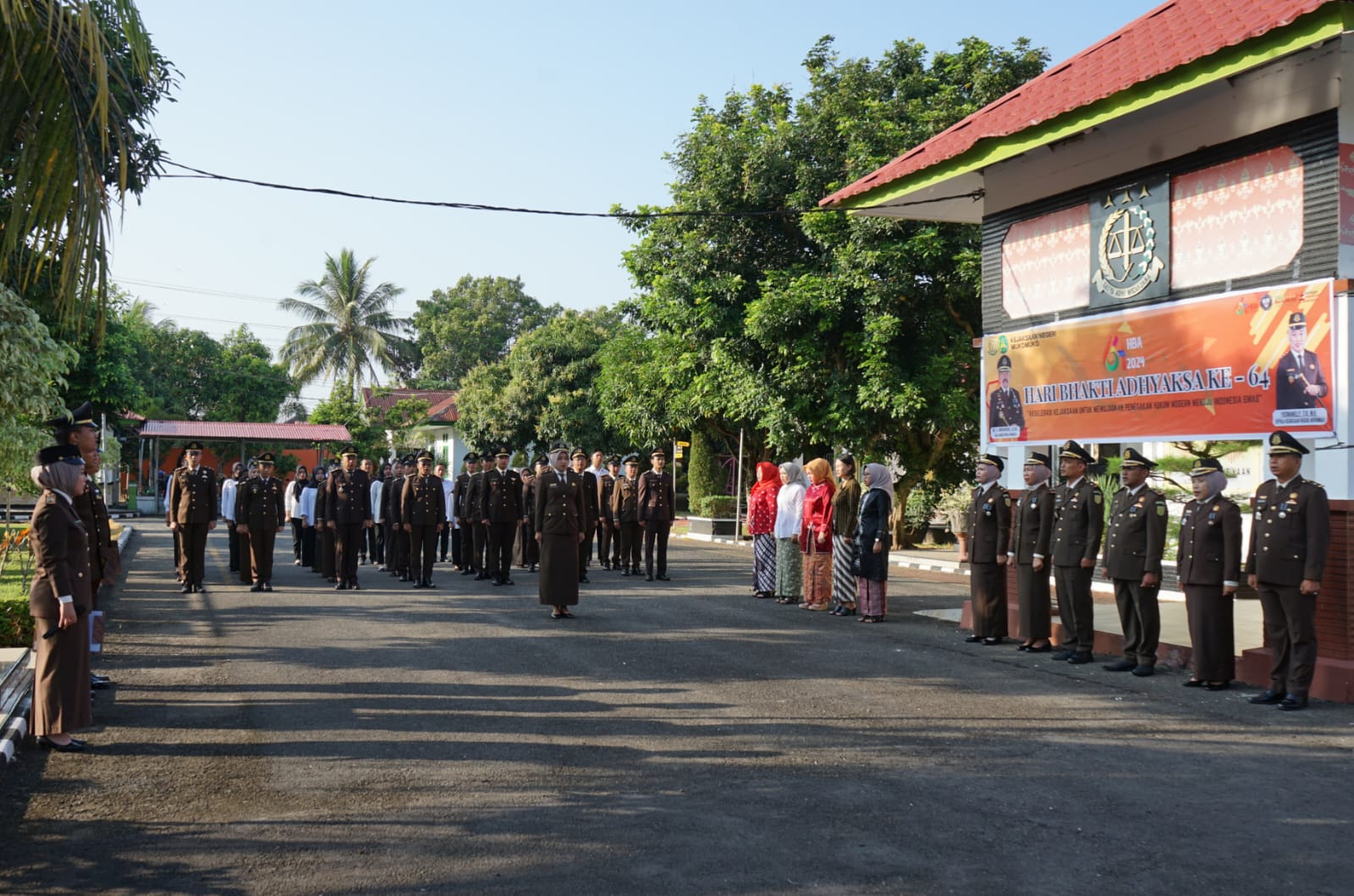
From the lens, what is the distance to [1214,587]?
342 inches

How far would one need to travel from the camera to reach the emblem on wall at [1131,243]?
34.3ft

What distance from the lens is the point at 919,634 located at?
11.3 m

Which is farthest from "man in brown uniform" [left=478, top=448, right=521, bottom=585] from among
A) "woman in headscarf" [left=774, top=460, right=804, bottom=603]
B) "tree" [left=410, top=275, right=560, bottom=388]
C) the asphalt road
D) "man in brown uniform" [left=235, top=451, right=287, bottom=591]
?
"tree" [left=410, top=275, right=560, bottom=388]

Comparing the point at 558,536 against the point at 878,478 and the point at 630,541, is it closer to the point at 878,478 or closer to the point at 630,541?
the point at 878,478

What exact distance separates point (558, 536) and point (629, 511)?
17.6ft

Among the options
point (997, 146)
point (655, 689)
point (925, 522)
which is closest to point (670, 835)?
point (655, 689)

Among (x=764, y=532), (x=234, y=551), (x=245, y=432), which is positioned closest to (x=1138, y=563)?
(x=764, y=532)

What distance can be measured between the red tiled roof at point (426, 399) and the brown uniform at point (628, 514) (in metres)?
36.1

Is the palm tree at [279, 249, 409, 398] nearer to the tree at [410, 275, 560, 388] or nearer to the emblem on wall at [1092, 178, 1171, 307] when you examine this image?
the tree at [410, 275, 560, 388]

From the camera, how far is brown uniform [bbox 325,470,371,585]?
15359mm

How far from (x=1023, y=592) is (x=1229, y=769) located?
14.8 feet

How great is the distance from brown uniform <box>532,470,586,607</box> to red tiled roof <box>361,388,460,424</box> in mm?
Answer: 41357

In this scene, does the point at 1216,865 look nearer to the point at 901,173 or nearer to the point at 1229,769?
the point at 1229,769

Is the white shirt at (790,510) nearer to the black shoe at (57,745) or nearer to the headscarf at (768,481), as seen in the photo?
the headscarf at (768,481)
